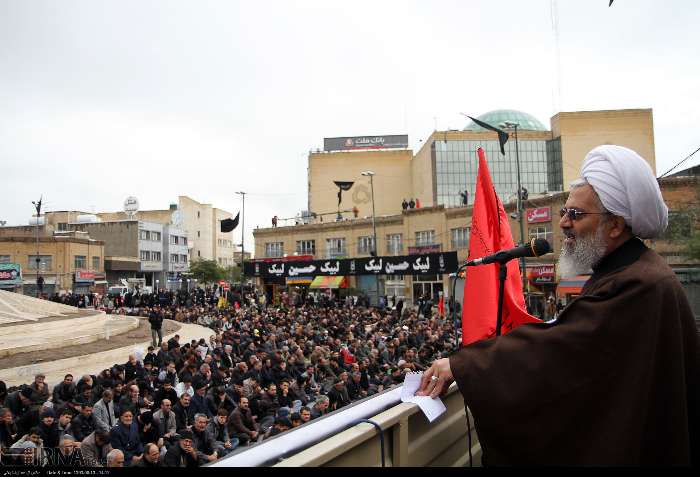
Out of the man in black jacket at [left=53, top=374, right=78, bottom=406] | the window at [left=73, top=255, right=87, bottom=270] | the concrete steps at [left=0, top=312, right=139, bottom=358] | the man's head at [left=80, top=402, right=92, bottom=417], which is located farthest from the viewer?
the window at [left=73, top=255, right=87, bottom=270]

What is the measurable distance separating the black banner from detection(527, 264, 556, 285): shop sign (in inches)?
204

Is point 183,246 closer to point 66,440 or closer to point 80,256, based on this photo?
point 80,256

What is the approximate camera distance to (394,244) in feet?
127

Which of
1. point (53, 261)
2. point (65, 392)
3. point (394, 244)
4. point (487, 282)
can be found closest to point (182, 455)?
point (65, 392)

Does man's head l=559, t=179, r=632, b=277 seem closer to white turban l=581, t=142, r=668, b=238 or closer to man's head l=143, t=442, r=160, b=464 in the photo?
white turban l=581, t=142, r=668, b=238

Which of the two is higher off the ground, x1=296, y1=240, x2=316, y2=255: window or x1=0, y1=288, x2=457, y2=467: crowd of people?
x1=296, y1=240, x2=316, y2=255: window

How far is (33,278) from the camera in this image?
41.4m

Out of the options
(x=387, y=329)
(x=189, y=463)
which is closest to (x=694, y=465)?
(x=189, y=463)

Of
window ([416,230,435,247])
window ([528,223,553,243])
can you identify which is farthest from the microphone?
window ([416,230,435,247])

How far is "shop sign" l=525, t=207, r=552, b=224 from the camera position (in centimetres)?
2602

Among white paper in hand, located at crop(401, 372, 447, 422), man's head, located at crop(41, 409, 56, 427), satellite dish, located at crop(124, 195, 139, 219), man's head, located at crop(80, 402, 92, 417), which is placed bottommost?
man's head, located at crop(80, 402, 92, 417)

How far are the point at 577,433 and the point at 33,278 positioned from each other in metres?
48.1

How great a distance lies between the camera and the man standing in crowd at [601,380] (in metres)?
1.41

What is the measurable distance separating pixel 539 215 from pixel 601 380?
26666mm
